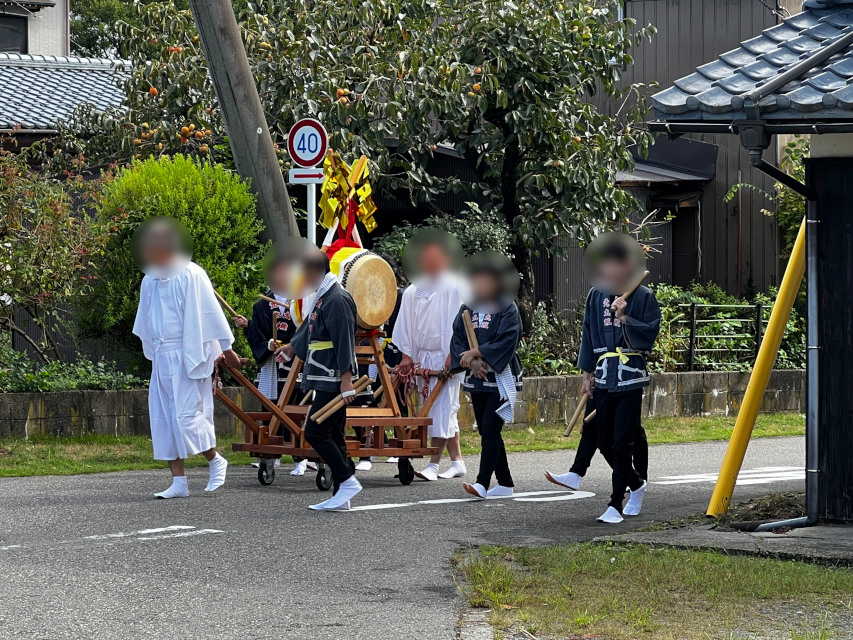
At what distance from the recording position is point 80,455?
40.3 feet

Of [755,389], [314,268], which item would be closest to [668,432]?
[755,389]

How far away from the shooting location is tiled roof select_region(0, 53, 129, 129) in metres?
21.3

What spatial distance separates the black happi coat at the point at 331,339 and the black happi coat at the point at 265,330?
80.7 inches

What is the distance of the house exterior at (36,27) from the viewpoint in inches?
1160

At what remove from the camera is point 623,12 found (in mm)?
25453

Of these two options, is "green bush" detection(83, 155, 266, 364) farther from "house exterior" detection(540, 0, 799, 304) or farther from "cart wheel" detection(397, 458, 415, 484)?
"house exterior" detection(540, 0, 799, 304)

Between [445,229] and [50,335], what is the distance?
5.02 meters

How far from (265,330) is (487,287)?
2.36 metres

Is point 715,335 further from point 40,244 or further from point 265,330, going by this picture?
point 40,244

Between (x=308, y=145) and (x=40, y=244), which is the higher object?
(x=308, y=145)

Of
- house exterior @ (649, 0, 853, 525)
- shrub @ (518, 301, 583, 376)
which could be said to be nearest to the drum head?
house exterior @ (649, 0, 853, 525)

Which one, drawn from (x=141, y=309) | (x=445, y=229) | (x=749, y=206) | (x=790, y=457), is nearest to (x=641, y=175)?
Result: (x=749, y=206)

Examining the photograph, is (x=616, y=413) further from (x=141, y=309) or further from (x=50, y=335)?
(x=50, y=335)

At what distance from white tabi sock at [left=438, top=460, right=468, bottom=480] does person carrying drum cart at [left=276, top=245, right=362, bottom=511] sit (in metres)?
2.17
